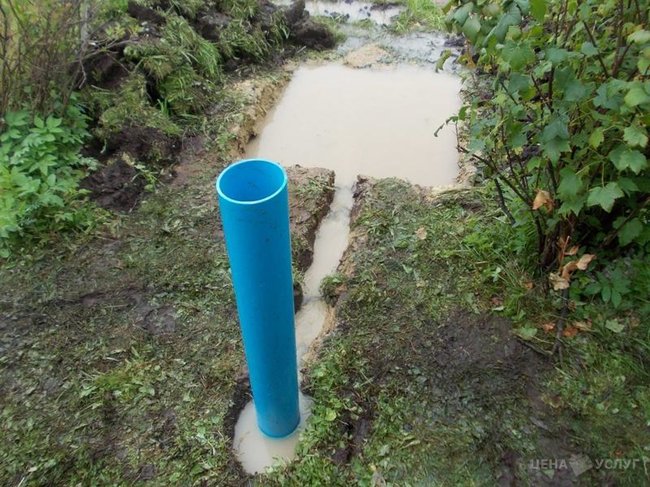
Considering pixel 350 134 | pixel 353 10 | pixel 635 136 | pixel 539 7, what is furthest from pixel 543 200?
pixel 353 10

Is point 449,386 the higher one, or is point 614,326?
point 614,326

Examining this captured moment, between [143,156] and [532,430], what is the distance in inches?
125

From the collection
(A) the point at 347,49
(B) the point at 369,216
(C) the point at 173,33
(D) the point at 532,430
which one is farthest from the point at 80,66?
(D) the point at 532,430

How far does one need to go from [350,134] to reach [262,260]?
325 centimetres

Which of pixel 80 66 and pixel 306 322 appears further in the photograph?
pixel 80 66

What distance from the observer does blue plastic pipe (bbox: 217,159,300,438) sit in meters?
1.53

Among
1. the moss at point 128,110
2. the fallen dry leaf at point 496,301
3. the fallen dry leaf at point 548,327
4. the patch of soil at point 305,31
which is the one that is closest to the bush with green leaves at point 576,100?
the fallen dry leaf at point 548,327

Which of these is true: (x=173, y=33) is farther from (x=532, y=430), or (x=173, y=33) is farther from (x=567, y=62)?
(x=532, y=430)

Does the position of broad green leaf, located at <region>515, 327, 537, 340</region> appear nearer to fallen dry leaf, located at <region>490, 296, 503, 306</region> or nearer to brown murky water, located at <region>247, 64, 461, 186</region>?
fallen dry leaf, located at <region>490, 296, 503, 306</region>

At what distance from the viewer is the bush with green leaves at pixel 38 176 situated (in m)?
3.13

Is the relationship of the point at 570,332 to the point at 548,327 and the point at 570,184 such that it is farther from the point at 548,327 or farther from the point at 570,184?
the point at 570,184

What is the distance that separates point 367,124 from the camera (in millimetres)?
4766

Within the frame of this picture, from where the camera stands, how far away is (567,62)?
6.89 ft

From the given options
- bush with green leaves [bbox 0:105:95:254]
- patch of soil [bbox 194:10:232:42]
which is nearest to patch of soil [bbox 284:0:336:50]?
patch of soil [bbox 194:10:232:42]
